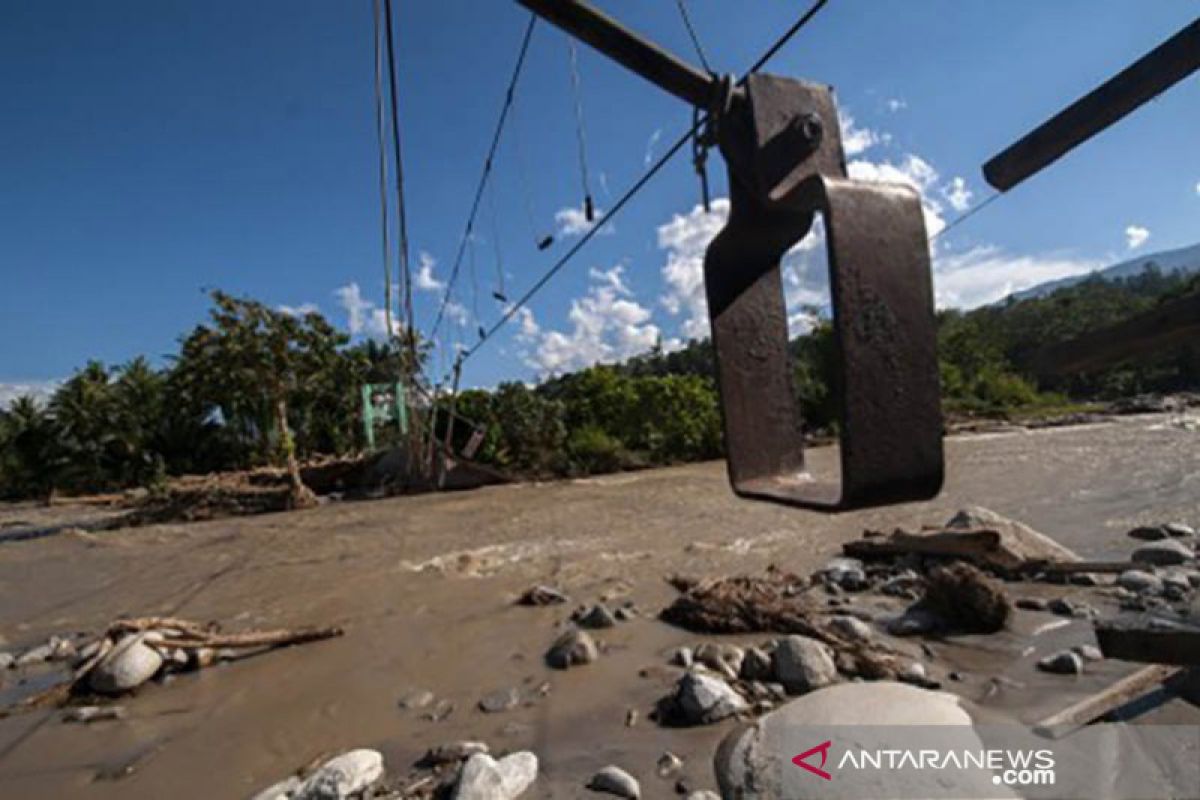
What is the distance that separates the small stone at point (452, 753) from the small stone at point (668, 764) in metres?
0.75

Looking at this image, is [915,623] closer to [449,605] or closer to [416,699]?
[416,699]

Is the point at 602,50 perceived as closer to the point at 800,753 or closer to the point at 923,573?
the point at 800,753

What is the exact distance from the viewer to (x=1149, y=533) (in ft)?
18.6

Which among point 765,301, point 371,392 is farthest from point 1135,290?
point 765,301

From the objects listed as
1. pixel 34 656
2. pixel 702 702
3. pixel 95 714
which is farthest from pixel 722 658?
pixel 34 656

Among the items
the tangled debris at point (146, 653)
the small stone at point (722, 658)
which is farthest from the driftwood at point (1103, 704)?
the tangled debris at point (146, 653)

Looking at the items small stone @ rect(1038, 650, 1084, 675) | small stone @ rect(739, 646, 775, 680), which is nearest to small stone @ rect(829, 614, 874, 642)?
small stone @ rect(739, 646, 775, 680)

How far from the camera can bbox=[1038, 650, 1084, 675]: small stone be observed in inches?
121

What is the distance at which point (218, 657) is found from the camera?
171 inches

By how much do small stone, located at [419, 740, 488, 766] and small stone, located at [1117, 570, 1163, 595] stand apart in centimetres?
419

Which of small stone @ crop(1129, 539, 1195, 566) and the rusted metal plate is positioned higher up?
the rusted metal plate

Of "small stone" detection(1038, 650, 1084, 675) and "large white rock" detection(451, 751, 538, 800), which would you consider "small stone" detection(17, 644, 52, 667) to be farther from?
"small stone" detection(1038, 650, 1084, 675)

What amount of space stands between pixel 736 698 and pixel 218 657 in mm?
3583

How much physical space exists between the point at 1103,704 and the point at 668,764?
172 cm
